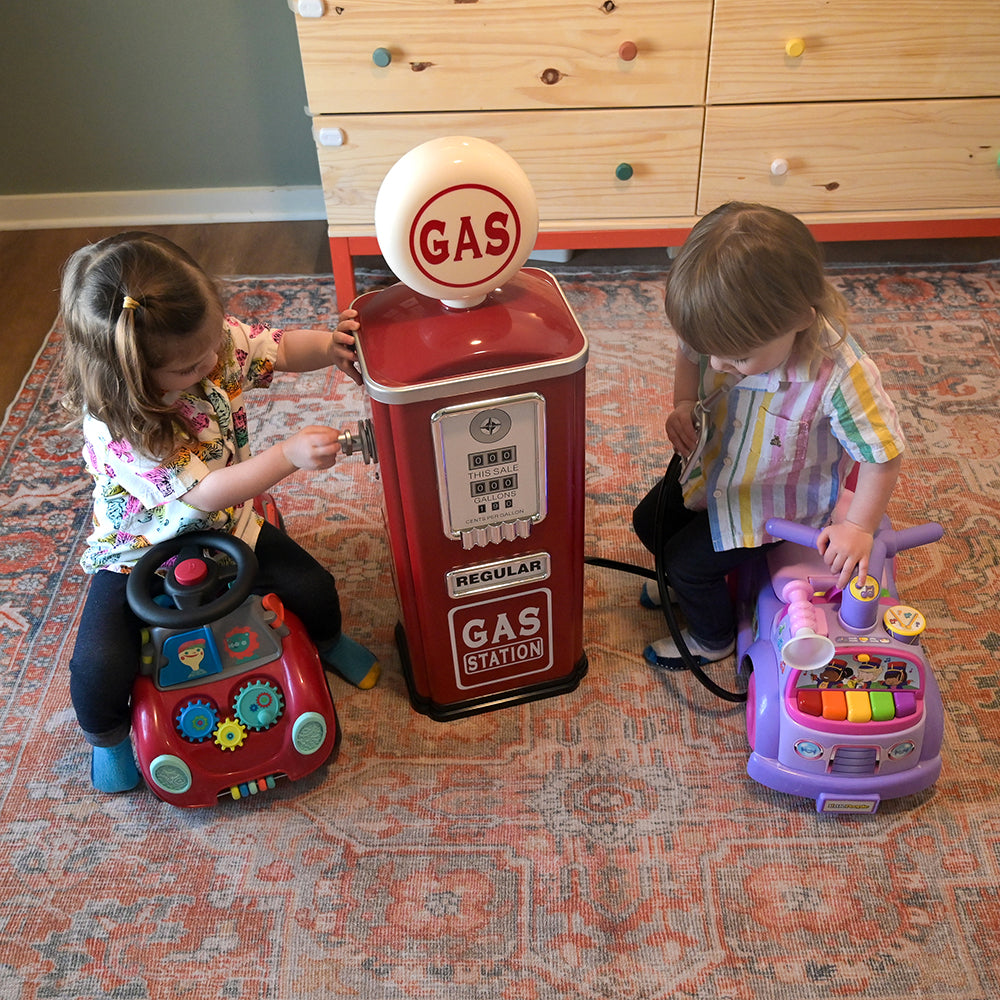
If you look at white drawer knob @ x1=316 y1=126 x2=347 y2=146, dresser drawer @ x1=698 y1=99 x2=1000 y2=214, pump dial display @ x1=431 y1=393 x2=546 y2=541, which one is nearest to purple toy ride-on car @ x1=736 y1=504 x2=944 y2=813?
pump dial display @ x1=431 y1=393 x2=546 y2=541

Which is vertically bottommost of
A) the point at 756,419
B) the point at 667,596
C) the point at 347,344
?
the point at 667,596

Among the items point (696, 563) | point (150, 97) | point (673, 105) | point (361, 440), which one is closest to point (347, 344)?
point (361, 440)

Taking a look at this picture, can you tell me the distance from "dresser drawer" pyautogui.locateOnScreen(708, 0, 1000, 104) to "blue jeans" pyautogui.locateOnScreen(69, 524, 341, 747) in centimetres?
105

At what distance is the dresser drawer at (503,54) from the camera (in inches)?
58.7

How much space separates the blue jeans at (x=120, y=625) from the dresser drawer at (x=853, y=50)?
1.05 meters

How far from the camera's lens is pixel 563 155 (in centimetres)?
165

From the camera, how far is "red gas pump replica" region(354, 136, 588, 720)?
0.85 meters

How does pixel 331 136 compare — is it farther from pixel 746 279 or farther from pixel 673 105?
pixel 746 279

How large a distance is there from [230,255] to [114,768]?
4.07ft

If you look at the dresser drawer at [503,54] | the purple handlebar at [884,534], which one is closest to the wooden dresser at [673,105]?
the dresser drawer at [503,54]

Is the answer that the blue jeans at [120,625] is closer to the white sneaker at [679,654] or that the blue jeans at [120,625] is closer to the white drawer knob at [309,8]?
the white sneaker at [679,654]

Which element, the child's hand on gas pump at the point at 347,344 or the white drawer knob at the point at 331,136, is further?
the white drawer knob at the point at 331,136

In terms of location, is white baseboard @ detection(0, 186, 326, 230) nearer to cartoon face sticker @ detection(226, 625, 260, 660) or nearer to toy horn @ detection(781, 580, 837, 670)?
cartoon face sticker @ detection(226, 625, 260, 660)

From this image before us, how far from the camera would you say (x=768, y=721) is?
3.38 feet
